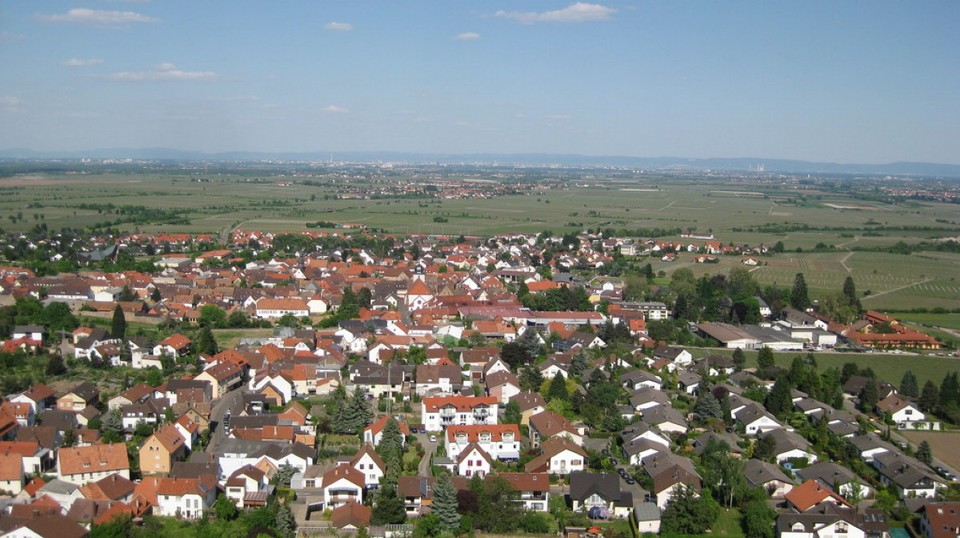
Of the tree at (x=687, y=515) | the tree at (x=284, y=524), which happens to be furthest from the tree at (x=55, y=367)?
the tree at (x=687, y=515)

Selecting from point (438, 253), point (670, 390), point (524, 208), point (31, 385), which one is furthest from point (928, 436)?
point (524, 208)

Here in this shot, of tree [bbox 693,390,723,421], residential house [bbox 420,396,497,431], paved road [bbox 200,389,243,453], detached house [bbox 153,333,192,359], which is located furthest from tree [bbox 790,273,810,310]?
detached house [bbox 153,333,192,359]

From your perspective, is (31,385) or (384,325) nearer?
(31,385)

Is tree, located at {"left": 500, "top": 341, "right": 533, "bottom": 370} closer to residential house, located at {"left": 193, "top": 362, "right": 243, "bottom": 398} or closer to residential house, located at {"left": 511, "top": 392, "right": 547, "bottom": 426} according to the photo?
residential house, located at {"left": 511, "top": 392, "right": 547, "bottom": 426}

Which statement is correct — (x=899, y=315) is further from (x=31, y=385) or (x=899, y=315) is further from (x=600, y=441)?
(x=31, y=385)

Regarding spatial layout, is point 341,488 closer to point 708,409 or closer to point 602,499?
point 602,499

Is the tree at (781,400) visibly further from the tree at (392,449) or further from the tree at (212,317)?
the tree at (212,317)

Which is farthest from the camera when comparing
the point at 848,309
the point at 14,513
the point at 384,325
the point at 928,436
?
the point at 848,309
